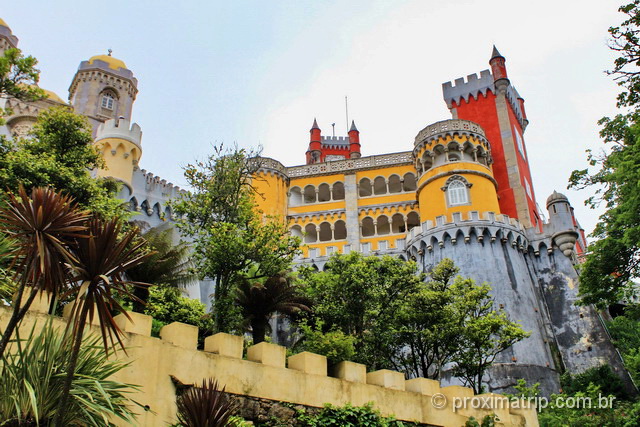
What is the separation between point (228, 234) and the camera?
19.2m

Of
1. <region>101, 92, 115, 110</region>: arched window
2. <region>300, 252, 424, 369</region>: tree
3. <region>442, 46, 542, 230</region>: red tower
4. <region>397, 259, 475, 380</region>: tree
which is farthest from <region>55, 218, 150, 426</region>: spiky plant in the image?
<region>101, 92, 115, 110</region>: arched window

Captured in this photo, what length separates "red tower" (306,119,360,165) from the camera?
6319 centimetres

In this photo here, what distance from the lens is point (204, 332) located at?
2158 cm

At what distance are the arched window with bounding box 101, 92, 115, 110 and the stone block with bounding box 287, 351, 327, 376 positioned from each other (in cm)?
3793

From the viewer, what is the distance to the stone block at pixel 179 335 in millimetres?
11867

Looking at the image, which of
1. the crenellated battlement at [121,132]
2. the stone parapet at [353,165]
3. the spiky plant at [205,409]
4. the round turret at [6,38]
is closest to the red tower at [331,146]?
the stone parapet at [353,165]

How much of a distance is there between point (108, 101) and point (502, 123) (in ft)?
101

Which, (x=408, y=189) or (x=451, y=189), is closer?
(x=451, y=189)

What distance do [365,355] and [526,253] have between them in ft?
62.6

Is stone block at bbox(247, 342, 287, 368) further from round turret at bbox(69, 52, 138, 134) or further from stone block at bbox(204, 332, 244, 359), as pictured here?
round turret at bbox(69, 52, 138, 134)

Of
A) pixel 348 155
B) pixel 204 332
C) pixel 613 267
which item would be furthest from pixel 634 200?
pixel 348 155

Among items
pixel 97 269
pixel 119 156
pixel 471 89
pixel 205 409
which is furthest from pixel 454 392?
pixel 471 89

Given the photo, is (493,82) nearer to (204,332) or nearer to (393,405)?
(204,332)

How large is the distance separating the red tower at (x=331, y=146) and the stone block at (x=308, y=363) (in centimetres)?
4544
